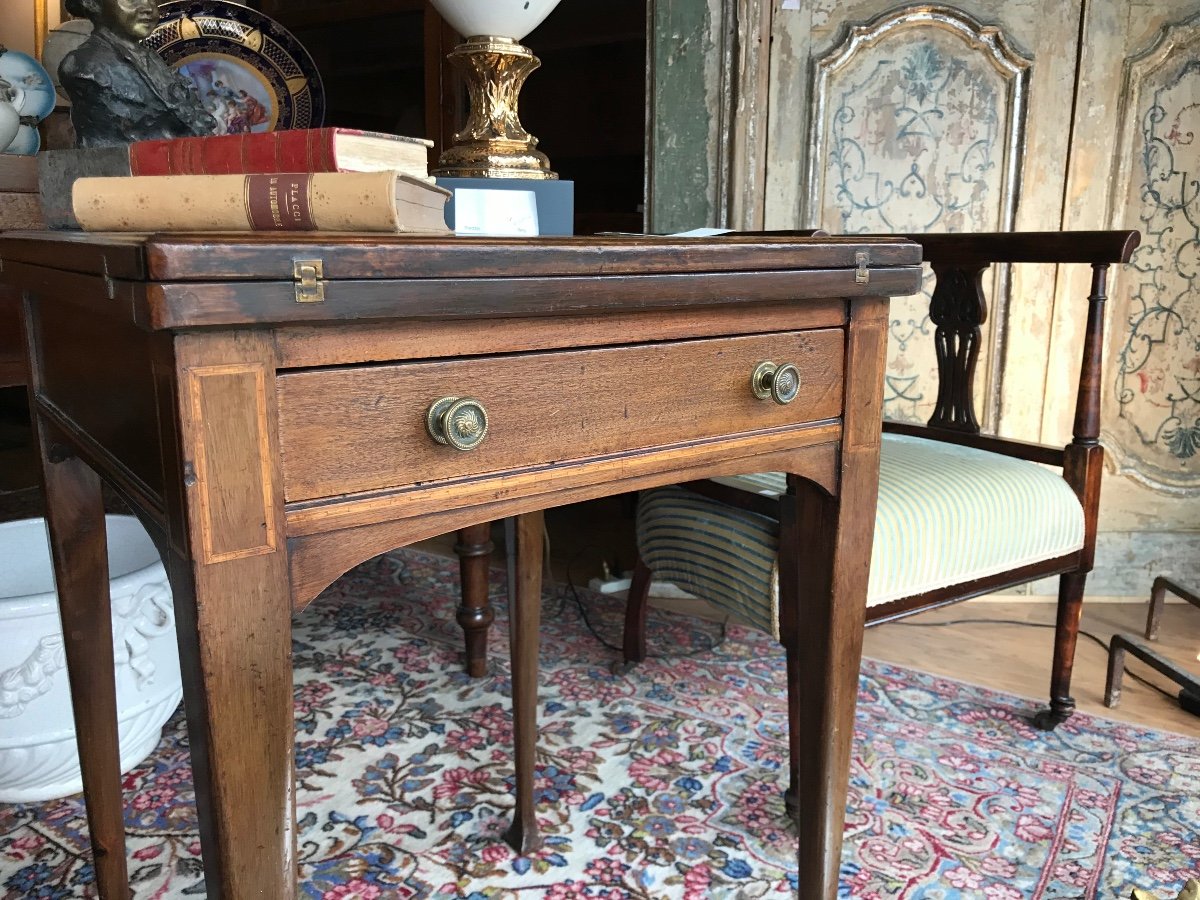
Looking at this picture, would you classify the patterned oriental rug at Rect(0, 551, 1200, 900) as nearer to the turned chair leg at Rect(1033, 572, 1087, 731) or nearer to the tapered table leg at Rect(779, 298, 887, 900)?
the turned chair leg at Rect(1033, 572, 1087, 731)

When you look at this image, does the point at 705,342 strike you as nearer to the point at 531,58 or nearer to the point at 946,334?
the point at 531,58

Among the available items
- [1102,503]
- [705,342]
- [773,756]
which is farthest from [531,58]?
[1102,503]

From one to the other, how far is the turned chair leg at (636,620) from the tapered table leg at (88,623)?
38.4 inches

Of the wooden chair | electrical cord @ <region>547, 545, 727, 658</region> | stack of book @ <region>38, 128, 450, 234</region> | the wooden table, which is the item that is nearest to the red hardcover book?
stack of book @ <region>38, 128, 450, 234</region>

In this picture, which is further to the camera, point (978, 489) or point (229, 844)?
point (978, 489)

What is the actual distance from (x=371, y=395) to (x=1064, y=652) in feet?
4.70

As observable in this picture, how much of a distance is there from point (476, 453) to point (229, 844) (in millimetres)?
284

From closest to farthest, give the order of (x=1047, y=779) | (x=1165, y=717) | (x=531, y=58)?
(x=531, y=58) → (x=1047, y=779) → (x=1165, y=717)

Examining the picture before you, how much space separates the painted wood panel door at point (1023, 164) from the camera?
2059 millimetres

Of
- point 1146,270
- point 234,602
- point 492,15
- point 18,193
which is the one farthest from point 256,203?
point 1146,270

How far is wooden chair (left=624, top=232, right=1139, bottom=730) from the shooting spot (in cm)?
131

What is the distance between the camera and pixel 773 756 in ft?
5.08

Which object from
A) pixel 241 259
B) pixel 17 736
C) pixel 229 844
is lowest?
pixel 17 736

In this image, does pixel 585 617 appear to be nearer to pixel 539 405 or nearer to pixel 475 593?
pixel 475 593
